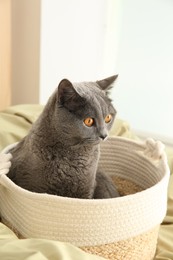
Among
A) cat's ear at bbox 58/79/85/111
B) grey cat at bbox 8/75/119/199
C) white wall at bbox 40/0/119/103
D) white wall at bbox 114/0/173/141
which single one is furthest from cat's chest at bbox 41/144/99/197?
white wall at bbox 114/0/173/141

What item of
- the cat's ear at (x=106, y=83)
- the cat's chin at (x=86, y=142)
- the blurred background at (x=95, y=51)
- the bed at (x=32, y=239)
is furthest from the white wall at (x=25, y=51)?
the cat's chin at (x=86, y=142)

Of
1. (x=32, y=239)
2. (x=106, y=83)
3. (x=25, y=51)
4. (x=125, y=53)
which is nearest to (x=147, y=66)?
(x=125, y=53)

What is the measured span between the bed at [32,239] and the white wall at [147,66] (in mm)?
500

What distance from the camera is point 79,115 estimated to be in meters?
0.75

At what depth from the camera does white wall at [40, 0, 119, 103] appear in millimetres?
1500

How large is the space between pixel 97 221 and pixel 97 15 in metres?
1.23

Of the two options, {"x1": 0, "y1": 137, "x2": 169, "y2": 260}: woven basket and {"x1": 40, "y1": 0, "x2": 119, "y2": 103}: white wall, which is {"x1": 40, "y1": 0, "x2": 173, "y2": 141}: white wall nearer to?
{"x1": 40, "y1": 0, "x2": 119, "y2": 103}: white wall

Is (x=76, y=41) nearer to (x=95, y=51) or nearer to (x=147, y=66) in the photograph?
(x=95, y=51)

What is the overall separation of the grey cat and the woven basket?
0.22ft

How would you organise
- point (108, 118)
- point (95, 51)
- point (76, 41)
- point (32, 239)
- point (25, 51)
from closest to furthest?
point (32, 239) → point (108, 118) → point (25, 51) → point (76, 41) → point (95, 51)

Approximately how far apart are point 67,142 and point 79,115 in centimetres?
7

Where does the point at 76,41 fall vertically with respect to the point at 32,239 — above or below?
above

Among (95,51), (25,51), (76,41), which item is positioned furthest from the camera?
(95,51)

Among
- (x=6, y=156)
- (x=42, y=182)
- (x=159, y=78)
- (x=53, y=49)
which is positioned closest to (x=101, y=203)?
(x=42, y=182)
